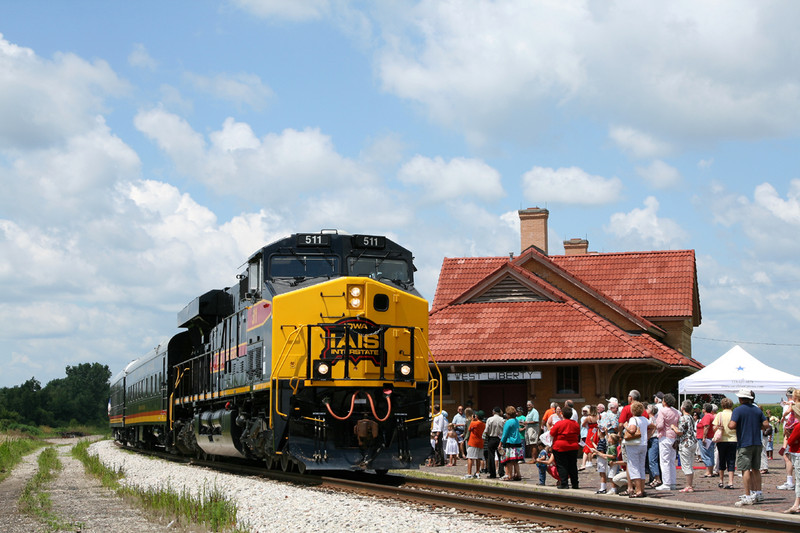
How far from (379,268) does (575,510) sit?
21.1 feet

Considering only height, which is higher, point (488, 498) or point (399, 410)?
point (399, 410)

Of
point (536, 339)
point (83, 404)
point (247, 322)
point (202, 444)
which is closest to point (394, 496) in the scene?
point (247, 322)

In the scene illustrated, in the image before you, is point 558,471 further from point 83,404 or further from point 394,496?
point 83,404

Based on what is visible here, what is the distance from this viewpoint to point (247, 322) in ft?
59.4

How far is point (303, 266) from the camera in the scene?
17078 millimetres

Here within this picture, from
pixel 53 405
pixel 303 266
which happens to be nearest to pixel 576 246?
pixel 303 266

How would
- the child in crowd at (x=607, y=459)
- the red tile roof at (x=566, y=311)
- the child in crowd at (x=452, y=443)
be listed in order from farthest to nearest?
1. the red tile roof at (x=566, y=311)
2. the child in crowd at (x=452, y=443)
3. the child in crowd at (x=607, y=459)

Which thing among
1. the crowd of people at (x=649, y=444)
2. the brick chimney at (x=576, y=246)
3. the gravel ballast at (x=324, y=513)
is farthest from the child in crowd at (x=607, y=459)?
the brick chimney at (x=576, y=246)

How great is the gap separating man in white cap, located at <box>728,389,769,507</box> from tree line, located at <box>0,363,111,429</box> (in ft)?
332

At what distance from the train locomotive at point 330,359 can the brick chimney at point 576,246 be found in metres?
28.3

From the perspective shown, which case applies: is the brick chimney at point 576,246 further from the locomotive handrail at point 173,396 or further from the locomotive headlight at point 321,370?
the locomotive headlight at point 321,370

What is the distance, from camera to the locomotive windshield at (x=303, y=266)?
16984mm

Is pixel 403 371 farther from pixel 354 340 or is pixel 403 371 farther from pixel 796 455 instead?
pixel 796 455

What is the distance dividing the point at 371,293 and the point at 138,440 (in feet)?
71.2
